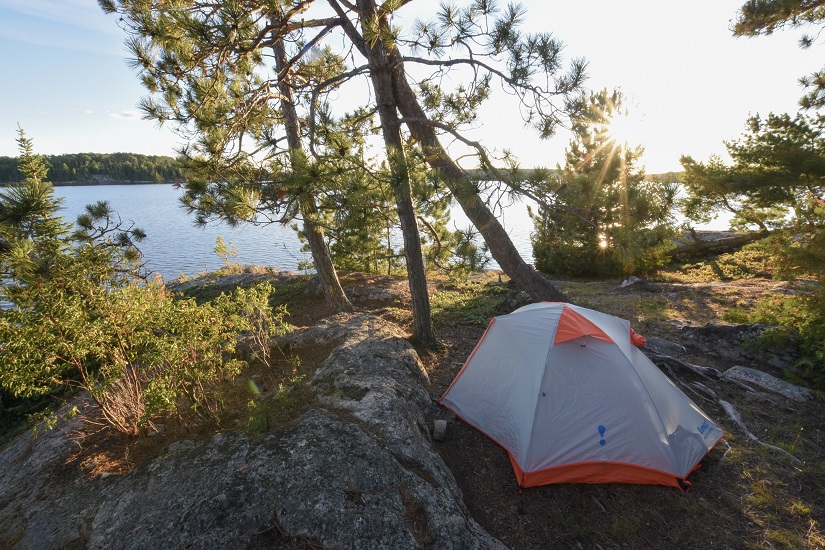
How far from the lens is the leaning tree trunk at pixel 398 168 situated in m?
4.33

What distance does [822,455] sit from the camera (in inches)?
185

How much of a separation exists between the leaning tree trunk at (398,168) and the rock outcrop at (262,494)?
276 centimetres

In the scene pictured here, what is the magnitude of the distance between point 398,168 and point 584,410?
143 inches

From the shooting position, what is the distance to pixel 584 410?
14.5ft

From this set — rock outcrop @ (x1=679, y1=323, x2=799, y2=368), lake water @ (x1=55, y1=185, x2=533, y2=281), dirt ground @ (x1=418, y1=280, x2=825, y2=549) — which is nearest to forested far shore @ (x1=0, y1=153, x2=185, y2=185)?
lake water @ (x1=55, y1=185, x2=533, y2=281)

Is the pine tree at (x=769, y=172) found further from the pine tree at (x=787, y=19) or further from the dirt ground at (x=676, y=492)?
the dirt ground at (x=676, y=492)

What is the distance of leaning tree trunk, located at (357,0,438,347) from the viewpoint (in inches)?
170

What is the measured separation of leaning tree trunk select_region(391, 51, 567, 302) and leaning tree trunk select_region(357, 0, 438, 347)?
0.98ft

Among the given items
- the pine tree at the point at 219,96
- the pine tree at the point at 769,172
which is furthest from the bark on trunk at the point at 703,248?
the pine tree at the point at 219,96

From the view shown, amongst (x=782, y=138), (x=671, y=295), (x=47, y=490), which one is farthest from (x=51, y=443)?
(x=782, y=138)

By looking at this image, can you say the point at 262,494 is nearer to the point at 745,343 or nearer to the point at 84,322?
the point at 84,322

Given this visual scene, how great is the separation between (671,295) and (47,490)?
14756mm

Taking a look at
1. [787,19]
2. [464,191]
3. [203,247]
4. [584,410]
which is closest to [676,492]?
[584,410]

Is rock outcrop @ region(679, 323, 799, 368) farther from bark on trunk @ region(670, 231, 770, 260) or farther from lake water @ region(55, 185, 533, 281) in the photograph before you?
bark on trunk @ region(670, 231, 770, 260)
